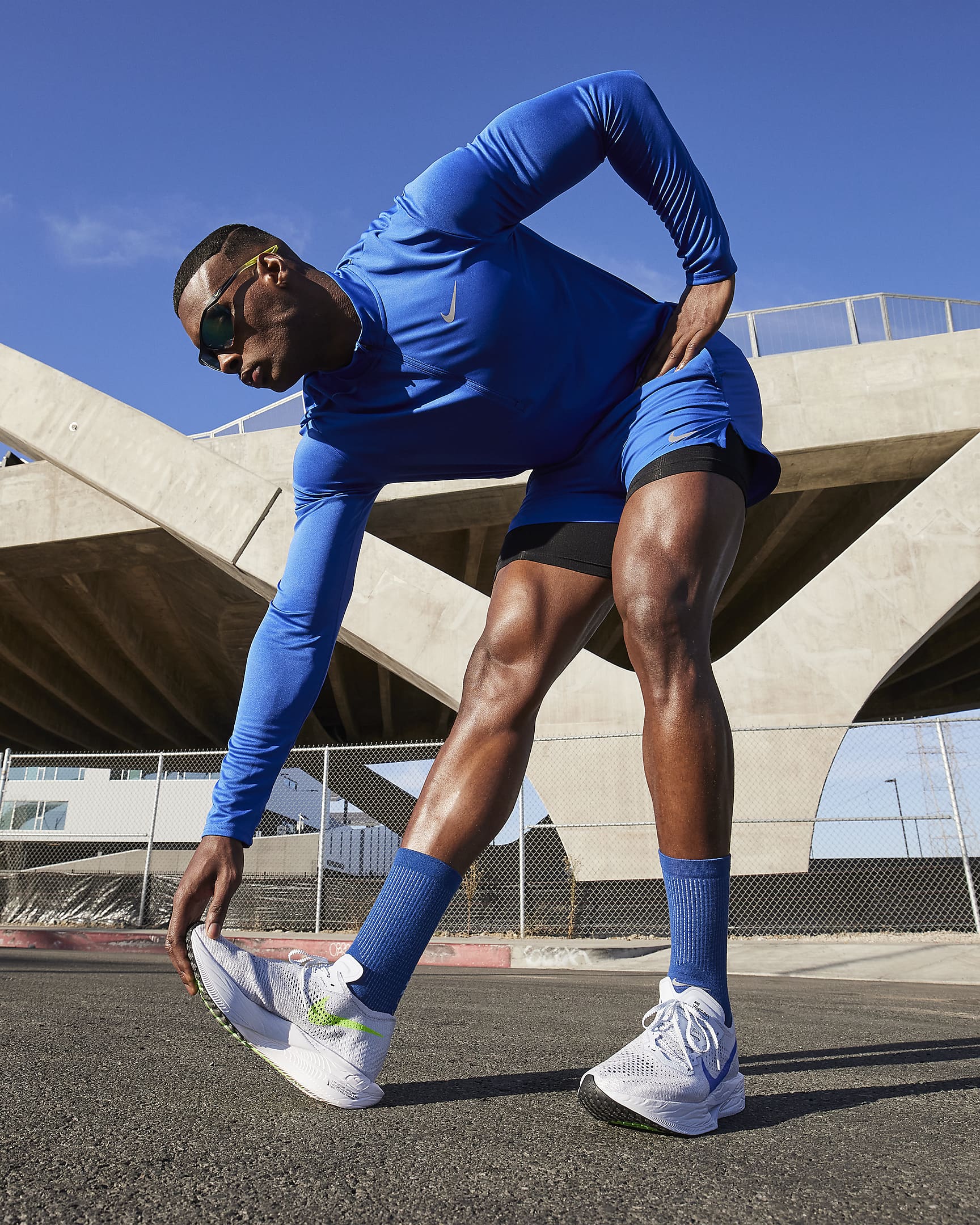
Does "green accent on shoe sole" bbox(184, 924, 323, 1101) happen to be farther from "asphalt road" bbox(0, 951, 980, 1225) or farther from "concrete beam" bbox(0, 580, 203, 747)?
"concrete beam" bbox(0, 580, 203, 747)

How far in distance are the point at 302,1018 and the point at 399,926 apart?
23cm

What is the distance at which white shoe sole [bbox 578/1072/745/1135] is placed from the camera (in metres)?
1.31

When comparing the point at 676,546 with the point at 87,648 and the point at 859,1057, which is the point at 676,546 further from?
the point at 87,648

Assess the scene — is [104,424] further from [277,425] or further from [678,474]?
[678,474]

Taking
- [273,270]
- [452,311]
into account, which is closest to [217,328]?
[273,270]

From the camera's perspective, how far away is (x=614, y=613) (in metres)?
16.9

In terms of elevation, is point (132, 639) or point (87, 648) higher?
point (132, 639)

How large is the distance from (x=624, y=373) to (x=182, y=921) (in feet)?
5.04

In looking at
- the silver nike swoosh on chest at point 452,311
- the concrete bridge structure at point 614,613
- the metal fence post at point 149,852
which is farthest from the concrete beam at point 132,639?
the silver nike swoosh on chest at point 452,311

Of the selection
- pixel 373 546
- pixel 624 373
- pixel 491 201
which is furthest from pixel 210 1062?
pixel 373 546

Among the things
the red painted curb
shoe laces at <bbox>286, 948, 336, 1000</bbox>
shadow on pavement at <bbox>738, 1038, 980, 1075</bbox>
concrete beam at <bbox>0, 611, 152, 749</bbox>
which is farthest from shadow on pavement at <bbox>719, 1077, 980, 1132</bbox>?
concrete beam at <bbox>0, 611, 152, 749</bbox>

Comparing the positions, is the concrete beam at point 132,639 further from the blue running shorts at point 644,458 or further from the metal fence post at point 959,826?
the blue running shorts at point 644,458

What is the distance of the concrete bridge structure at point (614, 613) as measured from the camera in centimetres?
1060

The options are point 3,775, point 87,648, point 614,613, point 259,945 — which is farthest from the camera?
point 87,648
